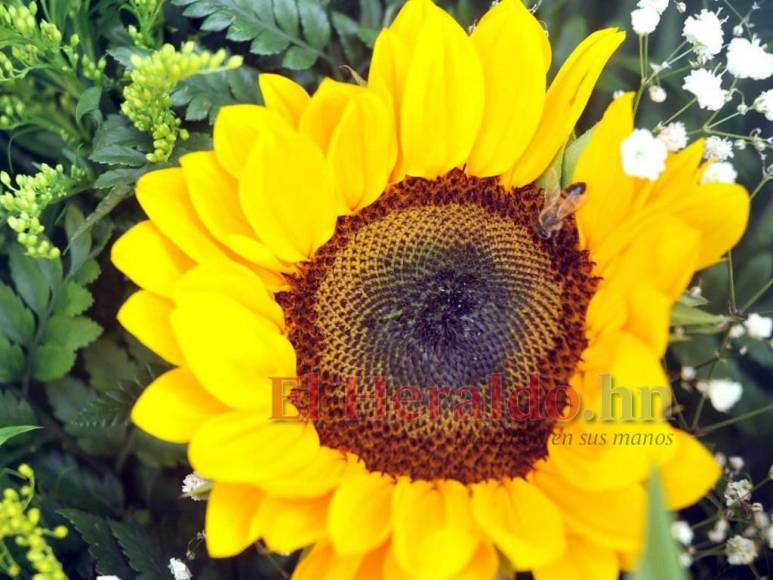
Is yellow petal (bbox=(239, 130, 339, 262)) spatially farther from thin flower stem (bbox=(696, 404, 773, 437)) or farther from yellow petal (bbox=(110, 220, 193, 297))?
thin flower stem (bbox=(696, 404, 773, 437))

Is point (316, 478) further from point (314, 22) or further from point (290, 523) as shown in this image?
point (314, 22)

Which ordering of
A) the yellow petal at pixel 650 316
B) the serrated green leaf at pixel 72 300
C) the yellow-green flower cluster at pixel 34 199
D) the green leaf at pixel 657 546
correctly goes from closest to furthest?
the green leaf at pixel 657 546, the yellow petal at pixel 650 316, the yellow-green flower cluster at pixel 34 199, the serrated green leaf at pixel 72 300

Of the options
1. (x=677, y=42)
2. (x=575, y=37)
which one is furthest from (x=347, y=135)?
(x=677, y=42)

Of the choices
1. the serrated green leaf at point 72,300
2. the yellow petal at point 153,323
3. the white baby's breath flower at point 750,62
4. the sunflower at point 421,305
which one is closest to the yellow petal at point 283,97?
the sunflower at point 421,305

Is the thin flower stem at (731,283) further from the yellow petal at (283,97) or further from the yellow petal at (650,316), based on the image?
the yellow petal at (283,97)

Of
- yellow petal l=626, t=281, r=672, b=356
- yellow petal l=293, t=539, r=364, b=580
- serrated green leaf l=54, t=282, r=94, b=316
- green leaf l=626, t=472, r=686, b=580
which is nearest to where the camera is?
green leaf l=626, t=472, r=686, b=580

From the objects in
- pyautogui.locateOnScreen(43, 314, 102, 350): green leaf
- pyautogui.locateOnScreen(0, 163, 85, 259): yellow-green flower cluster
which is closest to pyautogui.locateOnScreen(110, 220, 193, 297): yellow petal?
pyautogui.locateOnScreen(0, 163, 85, 259): yellow-green flower cluster

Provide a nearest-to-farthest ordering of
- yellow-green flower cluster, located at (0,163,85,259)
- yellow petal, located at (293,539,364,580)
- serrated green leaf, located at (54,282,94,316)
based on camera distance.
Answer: yellow petal, located at (293,539,364,580)
yellow-green flower cluster, located at (0,163,85,259)
serrated green leaf, located at (54,282,94,316)
